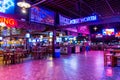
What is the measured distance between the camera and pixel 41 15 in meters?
12.7

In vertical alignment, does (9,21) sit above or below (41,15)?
below

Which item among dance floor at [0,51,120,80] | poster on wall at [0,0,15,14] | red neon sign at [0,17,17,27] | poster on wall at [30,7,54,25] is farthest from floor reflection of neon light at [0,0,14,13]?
dance floor at [0,51,120,80]

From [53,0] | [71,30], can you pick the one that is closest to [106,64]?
[53,0]

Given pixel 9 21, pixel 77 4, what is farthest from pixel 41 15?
pixel 9 21

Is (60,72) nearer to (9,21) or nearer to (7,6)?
(9,21)

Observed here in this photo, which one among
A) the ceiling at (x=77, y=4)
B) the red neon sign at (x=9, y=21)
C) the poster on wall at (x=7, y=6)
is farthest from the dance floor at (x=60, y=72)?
the ceiling at (x=77, y=4)

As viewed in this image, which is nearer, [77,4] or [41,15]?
[77,4]

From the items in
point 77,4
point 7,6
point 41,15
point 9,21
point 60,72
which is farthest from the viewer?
point 41,15

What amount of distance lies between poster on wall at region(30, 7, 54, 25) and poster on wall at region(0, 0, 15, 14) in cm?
173

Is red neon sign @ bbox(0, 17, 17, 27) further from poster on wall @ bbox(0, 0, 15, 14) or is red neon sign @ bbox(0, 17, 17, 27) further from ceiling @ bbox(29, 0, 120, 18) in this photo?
ceiling @ bbox(29, 0, 120, 18)

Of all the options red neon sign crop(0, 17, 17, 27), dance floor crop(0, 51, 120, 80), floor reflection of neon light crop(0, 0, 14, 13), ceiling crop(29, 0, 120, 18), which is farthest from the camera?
ceiling crop(29, 0, 120, 18)

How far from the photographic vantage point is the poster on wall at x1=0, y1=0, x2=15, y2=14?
9.91 meters

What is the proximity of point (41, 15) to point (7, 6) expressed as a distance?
3.26 metres

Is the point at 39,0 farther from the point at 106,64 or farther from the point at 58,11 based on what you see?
the point at 106,64
